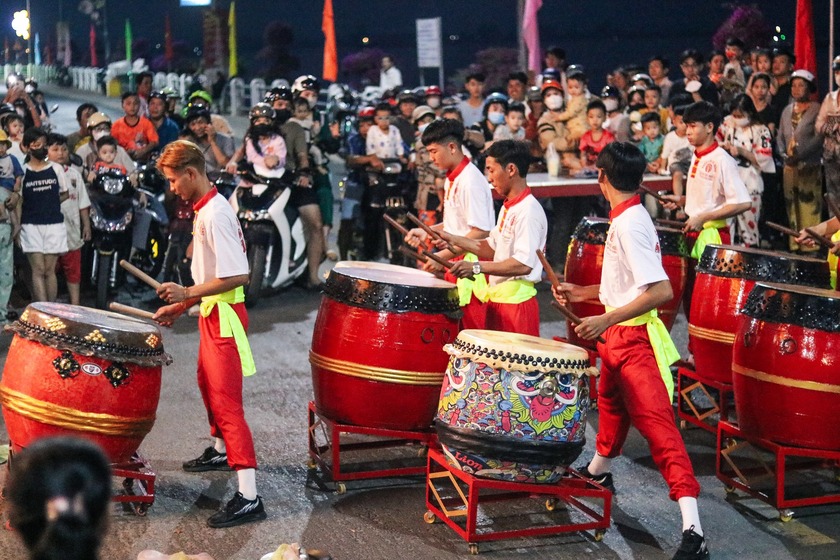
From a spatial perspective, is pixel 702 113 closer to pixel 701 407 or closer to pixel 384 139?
pixel 701 407

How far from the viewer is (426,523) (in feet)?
17.8

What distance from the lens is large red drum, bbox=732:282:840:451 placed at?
A: 5395mm

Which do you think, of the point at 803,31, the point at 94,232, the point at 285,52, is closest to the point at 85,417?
the point at 94,232

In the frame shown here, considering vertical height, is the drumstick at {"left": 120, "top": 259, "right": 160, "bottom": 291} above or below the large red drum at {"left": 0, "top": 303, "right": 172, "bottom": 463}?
above

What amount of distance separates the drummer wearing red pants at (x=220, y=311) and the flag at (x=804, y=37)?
335 inches

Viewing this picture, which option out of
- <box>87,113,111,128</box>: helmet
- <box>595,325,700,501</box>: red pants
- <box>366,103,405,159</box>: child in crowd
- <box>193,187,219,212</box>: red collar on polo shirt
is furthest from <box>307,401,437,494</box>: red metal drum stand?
<box>366,103,405,159</box>: child in crowd

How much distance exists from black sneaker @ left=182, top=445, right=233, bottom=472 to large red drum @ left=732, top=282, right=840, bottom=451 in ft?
9.11

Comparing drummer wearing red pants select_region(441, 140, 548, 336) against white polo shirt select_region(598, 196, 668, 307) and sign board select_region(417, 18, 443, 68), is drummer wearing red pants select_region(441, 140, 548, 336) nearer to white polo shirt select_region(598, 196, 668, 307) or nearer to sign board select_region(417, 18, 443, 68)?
white polo shirt select_region(598, 196, 668, 307)

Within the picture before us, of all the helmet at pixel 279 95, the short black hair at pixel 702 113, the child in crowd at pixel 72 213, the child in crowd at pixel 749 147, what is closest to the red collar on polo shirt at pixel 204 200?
the short black hair at pixel 702 113

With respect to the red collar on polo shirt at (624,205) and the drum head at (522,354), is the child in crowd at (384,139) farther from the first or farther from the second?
the drum head at (522,354)

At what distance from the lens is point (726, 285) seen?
6.65 m

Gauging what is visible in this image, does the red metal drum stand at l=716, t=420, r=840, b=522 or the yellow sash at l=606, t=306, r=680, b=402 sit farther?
the red metal drum stand at l=716, t=420, r=840, b=522

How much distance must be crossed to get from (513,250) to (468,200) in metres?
0.77

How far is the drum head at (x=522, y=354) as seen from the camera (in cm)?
493
